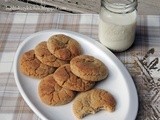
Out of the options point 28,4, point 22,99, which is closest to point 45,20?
point 28,4

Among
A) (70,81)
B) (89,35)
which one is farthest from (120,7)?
(70,81)

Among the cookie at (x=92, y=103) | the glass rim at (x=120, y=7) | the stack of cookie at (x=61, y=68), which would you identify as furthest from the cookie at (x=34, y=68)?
the glass rim at (x=120, y=7)

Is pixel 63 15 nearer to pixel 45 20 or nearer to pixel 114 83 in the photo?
pixel 45 20

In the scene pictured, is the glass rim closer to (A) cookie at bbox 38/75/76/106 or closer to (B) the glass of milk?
(B) the glass of milk

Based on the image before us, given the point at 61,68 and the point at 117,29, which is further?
the point at 117,29

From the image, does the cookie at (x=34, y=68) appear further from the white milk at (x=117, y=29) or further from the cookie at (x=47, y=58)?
the white milk at (x=117, y=29)

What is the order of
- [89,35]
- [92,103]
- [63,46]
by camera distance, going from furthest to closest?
[89,35]
[63,46]
[92,103]

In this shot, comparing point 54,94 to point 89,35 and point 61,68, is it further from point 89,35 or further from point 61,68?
point 89,35
